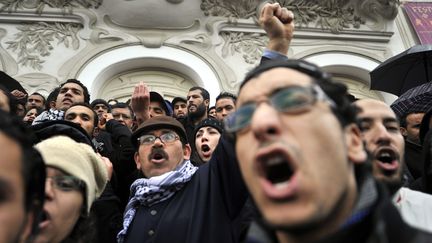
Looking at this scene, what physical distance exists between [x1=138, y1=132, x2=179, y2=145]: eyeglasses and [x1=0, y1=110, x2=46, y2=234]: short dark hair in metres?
1.44

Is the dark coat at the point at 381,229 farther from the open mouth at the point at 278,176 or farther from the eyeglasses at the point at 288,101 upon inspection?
the eyeglasses at the point at 288,101

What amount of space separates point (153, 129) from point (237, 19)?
6.71 m

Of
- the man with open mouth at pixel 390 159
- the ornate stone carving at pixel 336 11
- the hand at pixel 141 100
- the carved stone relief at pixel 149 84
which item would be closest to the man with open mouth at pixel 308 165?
the man with open mouth at pixel 390 159

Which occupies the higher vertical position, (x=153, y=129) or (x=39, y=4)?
(x=39, y=4)

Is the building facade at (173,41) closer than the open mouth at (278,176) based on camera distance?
No

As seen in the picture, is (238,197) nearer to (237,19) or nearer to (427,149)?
(427,149)

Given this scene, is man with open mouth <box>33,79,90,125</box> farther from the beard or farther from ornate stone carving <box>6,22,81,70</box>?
ornate stone carving <box>6,22,81,70</box>

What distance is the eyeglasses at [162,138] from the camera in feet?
→ 9.61

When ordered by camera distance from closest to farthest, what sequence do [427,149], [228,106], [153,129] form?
[427,149] < [153,129] < [228,106]

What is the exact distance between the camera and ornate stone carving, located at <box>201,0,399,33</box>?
9.50 meters

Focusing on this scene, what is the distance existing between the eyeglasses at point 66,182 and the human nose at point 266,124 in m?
0.92

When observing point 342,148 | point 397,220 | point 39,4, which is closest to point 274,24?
point 342,148

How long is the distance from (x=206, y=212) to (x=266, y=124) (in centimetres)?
114

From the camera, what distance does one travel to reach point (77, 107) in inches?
144
